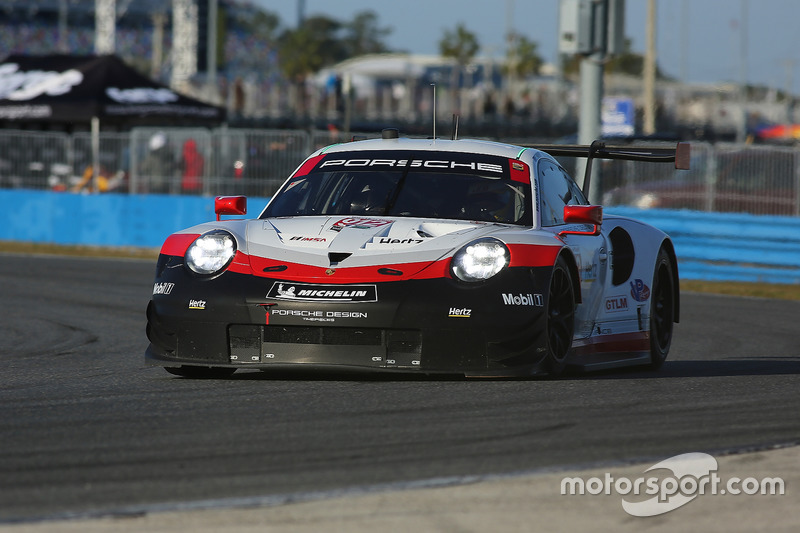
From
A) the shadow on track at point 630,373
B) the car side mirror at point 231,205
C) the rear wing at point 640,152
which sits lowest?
the shadow on track at point 630,373

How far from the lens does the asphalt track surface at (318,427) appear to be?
4.15 m

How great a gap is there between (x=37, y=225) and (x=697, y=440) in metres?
21.4

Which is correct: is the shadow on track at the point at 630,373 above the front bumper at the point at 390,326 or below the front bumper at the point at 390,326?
below

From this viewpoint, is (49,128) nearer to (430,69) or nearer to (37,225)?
(37,225)

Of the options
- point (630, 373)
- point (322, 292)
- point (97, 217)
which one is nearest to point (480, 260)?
point (322, 292)

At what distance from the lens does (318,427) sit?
204 inches

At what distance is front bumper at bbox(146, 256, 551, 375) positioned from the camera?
6230 millimetres

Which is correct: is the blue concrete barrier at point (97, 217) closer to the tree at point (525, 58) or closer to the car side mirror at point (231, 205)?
the car side mirror at point (231, 205)

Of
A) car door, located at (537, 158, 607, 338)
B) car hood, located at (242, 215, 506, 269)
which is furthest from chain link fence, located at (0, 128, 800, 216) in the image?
car hood, located at (242, 215, 506, 269)

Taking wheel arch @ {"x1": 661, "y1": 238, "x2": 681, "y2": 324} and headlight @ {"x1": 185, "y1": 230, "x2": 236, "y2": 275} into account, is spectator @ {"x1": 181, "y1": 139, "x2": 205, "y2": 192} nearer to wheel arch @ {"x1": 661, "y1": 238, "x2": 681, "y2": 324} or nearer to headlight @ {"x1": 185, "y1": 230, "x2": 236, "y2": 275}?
wheel arch @ {"x1": 661, "y1": 238, "x2": 681, "y2": 324}

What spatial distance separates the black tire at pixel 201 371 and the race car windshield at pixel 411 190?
3.22 feet

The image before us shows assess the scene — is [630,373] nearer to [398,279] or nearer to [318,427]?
[398,279]

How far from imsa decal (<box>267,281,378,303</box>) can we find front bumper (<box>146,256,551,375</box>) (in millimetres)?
11

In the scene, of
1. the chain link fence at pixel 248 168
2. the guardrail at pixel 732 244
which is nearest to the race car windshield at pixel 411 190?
the guardrail at pixel 732 244
